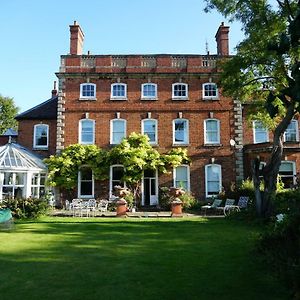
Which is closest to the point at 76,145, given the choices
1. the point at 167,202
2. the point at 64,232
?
the point at 167,202

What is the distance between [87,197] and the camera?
2659cm

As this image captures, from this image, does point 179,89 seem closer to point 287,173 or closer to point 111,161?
point 111,161

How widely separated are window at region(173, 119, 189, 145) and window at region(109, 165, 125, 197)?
4.25 metres

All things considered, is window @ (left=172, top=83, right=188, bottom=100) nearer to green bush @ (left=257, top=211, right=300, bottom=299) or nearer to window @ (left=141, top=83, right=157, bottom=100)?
window @ (left=141, top=83, right=157, bottom=100)

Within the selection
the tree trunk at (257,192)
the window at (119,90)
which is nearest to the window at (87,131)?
the window at (119,90)

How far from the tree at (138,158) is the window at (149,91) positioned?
9.62 ft

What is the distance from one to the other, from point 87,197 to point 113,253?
1698 centimetres

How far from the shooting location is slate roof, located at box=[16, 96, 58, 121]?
92.9ft

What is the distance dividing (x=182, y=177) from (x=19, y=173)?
417 inches

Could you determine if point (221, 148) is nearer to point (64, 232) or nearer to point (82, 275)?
point (64, 232)

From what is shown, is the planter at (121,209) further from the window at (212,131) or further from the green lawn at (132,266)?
the window at (212,131)

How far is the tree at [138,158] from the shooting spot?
25.7m

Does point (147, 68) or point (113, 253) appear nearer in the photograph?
point (113, 253)

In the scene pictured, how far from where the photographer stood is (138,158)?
84.3ft
